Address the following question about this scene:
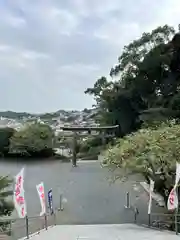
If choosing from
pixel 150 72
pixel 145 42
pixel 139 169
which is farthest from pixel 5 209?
pixel 145 42

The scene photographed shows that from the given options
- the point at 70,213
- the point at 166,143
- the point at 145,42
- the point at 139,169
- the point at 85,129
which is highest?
the point at 145,42

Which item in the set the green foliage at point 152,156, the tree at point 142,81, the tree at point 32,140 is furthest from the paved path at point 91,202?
the tree at point 32,140

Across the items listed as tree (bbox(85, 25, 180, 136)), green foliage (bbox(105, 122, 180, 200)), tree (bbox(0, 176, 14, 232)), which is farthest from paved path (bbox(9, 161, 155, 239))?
tree (bbox(85, 25, 180, 136))

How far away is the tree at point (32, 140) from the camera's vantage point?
33812mm

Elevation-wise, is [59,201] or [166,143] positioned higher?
[166,143]

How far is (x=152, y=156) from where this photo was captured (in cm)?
1102

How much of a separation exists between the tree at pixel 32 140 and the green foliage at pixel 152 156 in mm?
22186

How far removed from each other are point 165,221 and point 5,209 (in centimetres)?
438

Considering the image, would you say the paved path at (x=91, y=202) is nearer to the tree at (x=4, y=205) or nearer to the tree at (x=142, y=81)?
the tree at (x=4, y=205)

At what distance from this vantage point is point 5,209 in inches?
387

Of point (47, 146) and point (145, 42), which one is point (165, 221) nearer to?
point (145, 42)

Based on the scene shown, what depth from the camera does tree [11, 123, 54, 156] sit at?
111 ft

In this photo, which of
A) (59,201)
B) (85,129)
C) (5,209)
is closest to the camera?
(5,209)

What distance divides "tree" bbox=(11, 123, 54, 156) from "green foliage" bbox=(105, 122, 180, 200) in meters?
22.2
